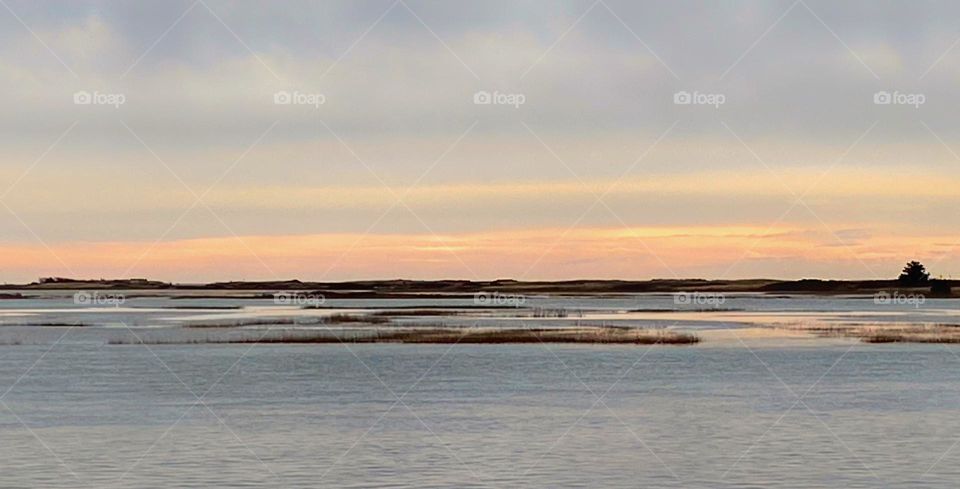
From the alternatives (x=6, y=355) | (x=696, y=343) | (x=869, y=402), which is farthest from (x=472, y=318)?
(x=869, y=402)

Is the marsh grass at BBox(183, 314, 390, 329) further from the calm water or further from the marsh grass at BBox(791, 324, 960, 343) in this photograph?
the calm water

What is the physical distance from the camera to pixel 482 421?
32.0 metres

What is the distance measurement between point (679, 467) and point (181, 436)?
11.1m

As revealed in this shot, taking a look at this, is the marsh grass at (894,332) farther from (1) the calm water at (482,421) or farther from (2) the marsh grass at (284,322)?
(2) the marsh grass at (284,322)

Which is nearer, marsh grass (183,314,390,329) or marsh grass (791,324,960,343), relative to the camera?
marsh grass (791,324,960,343)

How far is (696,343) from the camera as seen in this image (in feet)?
206

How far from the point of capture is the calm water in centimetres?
2488

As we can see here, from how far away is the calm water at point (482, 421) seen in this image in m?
24.9

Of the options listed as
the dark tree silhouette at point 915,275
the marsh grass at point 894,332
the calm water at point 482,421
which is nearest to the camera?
the calm water at point 482,421

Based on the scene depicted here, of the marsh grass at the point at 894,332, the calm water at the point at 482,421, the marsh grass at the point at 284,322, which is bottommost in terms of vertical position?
the calm water at the point at 482,421

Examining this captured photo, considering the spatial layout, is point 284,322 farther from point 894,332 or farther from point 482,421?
Answer: point 482,421

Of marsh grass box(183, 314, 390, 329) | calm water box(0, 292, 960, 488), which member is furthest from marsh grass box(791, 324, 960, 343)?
marsh grass box(183, 314, 390, 329)

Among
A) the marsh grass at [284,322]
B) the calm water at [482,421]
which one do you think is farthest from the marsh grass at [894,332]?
the marsh grass at [284,322]

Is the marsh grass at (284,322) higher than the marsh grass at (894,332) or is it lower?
higher
